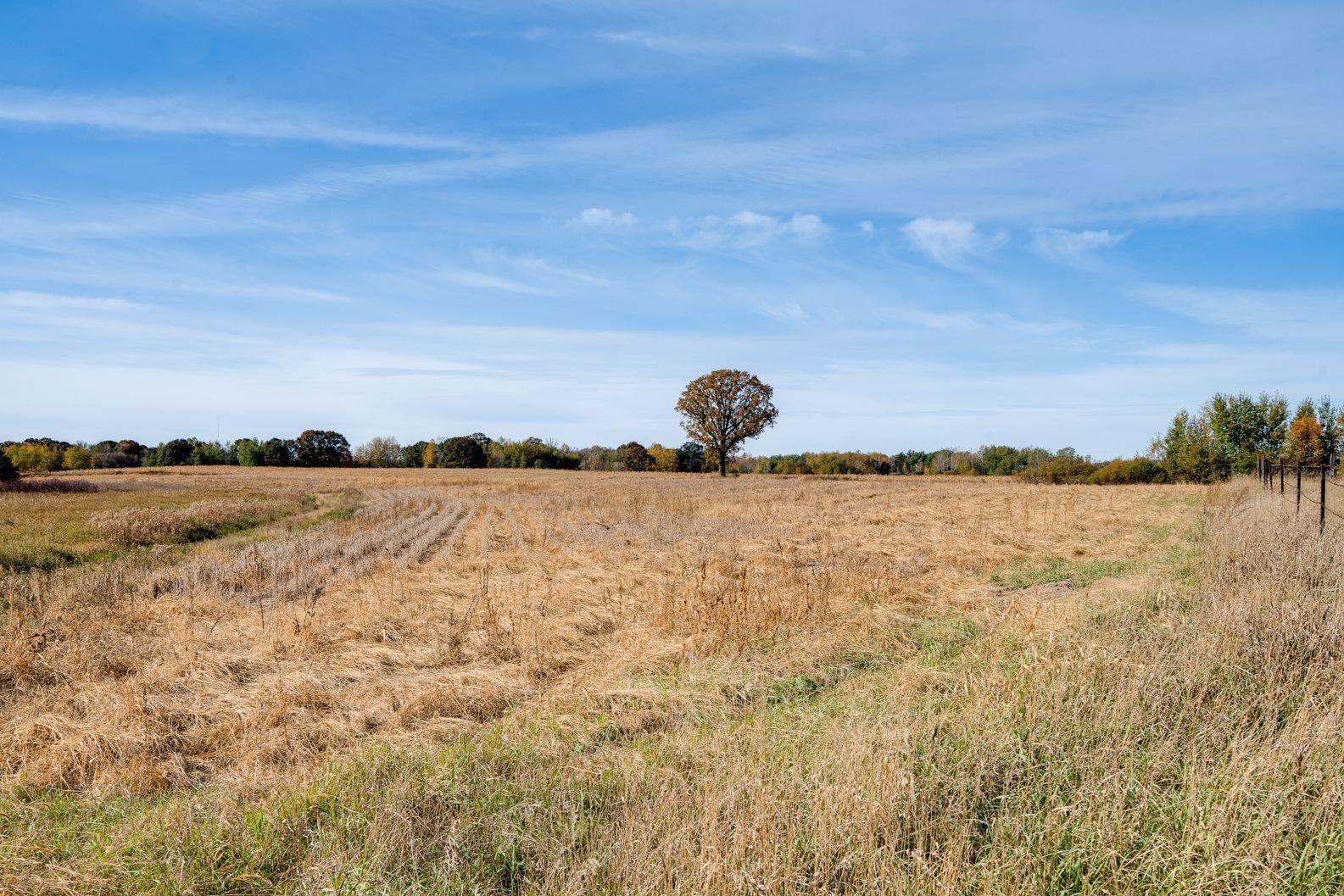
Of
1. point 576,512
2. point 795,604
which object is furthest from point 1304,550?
point 576,512

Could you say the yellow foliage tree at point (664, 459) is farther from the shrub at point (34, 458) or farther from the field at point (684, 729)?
the field at point (684, 729)

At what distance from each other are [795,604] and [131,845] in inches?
289

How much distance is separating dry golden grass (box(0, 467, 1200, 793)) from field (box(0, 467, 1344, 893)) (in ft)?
0.20

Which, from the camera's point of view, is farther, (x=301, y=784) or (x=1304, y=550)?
(x=1304, y=550)

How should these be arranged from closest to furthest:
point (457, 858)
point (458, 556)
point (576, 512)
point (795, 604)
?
1. point (457, 858)
2. point (795, 604)
3. point (458, 556)
4. point (576, 512)

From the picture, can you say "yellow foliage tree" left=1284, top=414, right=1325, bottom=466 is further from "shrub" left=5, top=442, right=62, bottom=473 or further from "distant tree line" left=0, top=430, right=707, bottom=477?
"shrub" left=5, top=442, right=62, bottom=473

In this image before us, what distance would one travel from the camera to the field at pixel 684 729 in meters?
3.90

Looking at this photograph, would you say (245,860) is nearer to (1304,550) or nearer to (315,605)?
(315,605)

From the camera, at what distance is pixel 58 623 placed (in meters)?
9.84

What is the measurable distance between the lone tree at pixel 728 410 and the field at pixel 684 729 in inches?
2465

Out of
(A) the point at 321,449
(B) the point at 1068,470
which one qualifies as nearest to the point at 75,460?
(A) the point at 321,449

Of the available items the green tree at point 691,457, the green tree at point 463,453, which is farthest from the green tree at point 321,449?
the green tree at point 691,457

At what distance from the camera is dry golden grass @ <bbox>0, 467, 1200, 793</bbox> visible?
6523mm

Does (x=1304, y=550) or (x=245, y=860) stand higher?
(x=1304, y=550)
